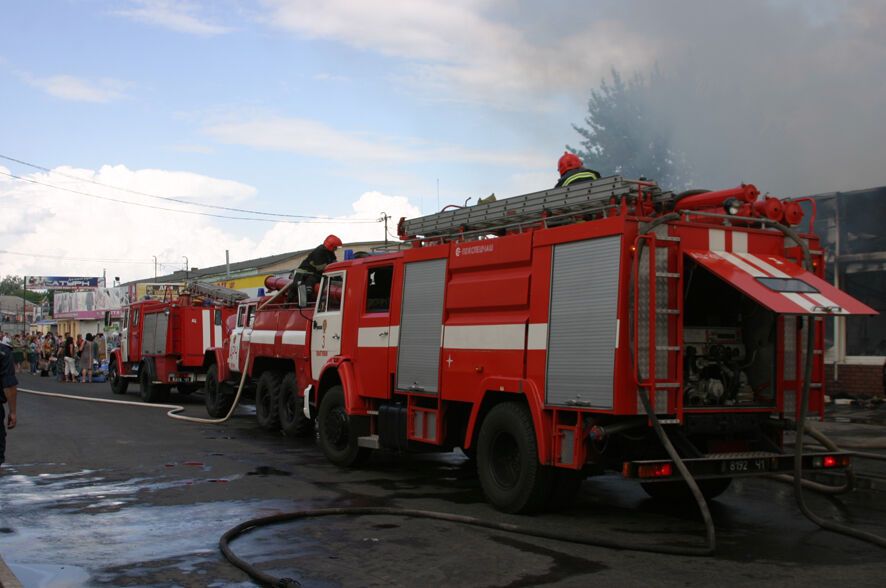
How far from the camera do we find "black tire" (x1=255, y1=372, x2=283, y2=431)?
15.0 metres

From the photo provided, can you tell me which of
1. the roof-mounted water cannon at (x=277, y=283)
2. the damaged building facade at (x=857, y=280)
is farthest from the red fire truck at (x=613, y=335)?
the damaged building facade at (x=857, y=280)

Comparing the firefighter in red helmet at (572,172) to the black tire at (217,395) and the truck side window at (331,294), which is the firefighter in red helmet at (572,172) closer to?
the truck side window at (331,294)

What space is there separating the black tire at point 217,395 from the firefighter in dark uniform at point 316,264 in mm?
4803

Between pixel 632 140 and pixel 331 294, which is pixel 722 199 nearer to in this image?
pixel 331 294

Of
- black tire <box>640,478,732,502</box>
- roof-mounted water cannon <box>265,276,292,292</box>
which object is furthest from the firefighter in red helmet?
roof-mounted water cannon <box>265,276,292,292</box>

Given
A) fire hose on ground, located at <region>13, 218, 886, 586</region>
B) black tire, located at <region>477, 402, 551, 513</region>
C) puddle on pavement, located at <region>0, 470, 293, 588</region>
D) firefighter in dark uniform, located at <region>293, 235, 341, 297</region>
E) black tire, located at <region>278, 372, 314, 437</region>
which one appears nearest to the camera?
puddle on pavement, located at <region>0, 470, 293, 588</region>

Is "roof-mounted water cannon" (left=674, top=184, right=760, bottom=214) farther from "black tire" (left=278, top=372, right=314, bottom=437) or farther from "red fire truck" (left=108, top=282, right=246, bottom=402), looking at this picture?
"red fire truck" (left=108, top=282, right=246, bottom=402)

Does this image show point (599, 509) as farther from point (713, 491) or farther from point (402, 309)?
point (402, 309)

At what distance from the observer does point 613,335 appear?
7172mm

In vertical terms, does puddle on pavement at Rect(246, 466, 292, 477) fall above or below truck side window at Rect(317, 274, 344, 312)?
below

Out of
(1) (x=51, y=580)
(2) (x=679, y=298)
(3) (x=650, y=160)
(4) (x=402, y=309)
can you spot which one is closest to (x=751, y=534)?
(2) (x=679, y=298)

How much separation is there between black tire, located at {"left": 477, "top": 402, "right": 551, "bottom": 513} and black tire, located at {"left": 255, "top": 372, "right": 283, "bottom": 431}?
7.13 m

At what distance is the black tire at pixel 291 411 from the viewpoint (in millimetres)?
14078

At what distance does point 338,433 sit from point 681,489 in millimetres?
4323
